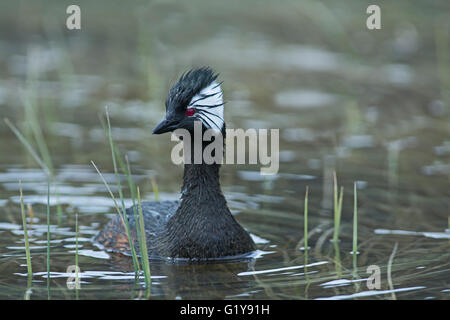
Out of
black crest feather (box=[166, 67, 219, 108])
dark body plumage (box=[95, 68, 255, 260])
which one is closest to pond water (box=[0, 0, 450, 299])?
dark body plumage (box=[95, 68, 255, 260])

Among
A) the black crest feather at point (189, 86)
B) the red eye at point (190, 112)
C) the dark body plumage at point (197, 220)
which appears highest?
the black crest feather at point (189, 86)

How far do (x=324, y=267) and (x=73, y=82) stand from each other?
9084mm

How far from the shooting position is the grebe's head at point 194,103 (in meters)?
8.18

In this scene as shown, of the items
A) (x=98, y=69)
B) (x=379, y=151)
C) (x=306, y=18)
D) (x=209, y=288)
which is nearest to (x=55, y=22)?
(x=98, y=69)

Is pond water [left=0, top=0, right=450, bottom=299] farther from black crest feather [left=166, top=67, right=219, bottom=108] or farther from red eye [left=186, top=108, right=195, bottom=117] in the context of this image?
black crest feather [left=166, top=67, right=219, bottom=108]

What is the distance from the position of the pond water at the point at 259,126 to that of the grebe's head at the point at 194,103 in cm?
142

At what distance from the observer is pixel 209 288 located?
757 cm

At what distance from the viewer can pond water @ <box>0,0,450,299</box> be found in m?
7.99

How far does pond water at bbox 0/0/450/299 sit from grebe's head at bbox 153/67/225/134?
4.67 ft

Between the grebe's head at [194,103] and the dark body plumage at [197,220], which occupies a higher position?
the grebe's head at [194,103]

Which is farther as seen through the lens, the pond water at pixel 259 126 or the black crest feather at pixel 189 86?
the black crest feather at pixel 189 86

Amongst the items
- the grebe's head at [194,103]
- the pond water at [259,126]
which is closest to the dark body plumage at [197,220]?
the grebe's head at [194,103]

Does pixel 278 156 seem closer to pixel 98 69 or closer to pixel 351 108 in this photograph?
pixel 351 108

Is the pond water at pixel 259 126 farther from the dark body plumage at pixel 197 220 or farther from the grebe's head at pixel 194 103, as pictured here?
the grebe's head at pixel 194 103
